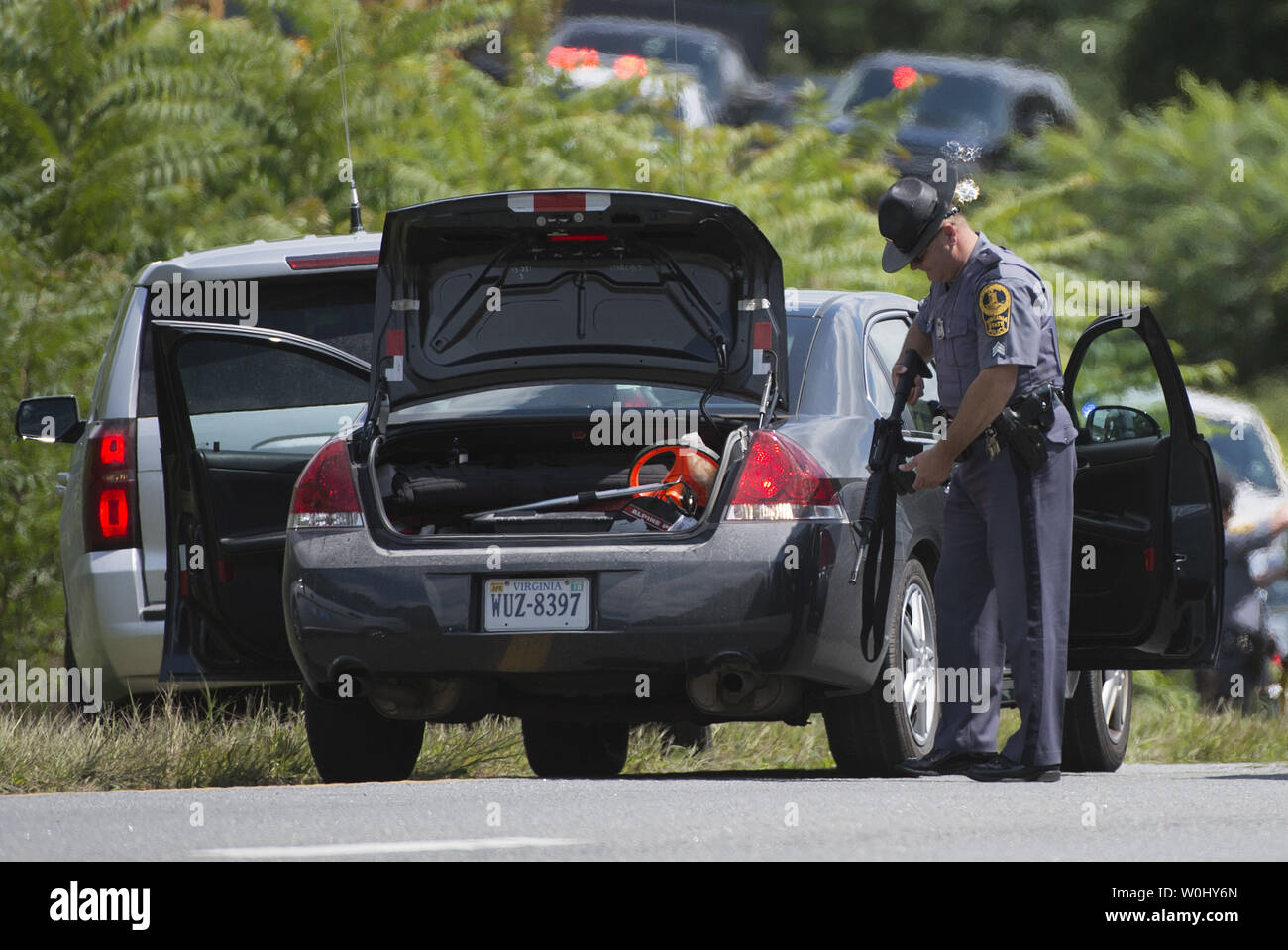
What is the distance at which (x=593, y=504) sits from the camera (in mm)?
7984

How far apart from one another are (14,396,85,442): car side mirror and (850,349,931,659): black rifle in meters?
3.20

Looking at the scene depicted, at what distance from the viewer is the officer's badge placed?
7.53 metres

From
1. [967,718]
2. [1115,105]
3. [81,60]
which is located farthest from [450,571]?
[1115,105]

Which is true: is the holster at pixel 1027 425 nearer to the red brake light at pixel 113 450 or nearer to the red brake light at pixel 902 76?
the red brake light at pixel 113 450

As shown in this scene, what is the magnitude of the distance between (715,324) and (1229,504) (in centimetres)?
792

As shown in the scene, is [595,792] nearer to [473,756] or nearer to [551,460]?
[551,460]

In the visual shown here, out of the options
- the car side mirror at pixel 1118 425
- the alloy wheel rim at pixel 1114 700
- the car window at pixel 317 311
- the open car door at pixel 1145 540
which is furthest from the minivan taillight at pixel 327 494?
the alloy wheel rim at pixel 1114 700

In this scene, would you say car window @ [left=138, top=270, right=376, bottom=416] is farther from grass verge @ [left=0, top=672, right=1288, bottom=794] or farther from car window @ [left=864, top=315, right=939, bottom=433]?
car window @ [left=864, top=315, right=939, bottom=433]

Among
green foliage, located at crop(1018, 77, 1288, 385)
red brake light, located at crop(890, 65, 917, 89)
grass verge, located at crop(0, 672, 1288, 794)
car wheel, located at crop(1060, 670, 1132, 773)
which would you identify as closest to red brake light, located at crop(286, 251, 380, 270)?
grass verge, located at crop(0, 672, 1288, 794)

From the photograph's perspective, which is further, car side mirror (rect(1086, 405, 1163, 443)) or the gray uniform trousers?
car side mirror (rect(1086, 405, 1163, 443))

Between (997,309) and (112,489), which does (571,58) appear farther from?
(997,309)

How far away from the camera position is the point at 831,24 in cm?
4306

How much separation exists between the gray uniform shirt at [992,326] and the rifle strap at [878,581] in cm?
44

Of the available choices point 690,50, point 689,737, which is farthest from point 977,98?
point 689,737
